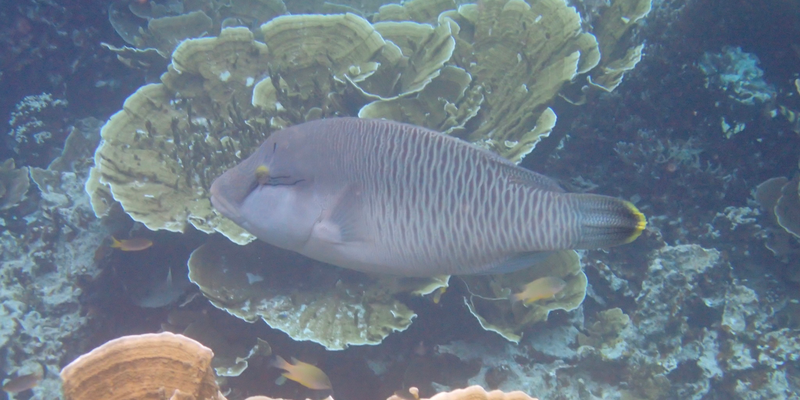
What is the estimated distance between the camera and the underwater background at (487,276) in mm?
3549

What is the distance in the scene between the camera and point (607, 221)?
2145 millimetres

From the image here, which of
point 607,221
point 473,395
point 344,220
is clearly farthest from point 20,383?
point 607,221

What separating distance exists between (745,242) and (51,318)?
705 cm

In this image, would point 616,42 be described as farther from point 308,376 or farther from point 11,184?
point 11,184

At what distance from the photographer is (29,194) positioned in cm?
629

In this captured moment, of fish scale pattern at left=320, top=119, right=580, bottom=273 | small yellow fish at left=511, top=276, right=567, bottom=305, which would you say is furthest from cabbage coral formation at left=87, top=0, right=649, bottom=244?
fish scale pattern at left=320, top=119, right=580, bottom=273

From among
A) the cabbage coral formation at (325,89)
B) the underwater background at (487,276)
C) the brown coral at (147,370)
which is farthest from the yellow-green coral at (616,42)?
the brown coral at (147,370)

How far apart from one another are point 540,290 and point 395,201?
1690mm

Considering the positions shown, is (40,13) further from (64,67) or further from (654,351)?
(654,351)

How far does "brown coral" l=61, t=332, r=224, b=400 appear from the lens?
85.3 inches

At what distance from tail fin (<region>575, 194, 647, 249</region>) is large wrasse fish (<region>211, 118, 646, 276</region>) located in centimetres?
5

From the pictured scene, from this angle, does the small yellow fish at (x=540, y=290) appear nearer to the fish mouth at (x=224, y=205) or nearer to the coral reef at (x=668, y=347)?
the coral reef at (x=668, y=347)

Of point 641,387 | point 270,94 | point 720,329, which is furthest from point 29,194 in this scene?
point 720,329

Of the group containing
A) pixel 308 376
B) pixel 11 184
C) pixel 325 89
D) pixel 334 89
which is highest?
pixel 334 89
